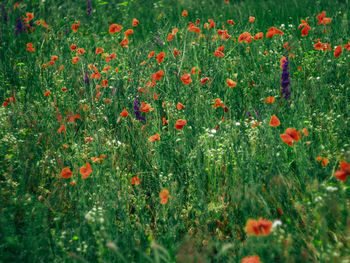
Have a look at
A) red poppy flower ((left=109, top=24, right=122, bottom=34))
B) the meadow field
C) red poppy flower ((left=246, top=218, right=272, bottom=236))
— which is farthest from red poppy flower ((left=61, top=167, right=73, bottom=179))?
red poppy flower ((left=109, top=24, right=122, bottom=34))

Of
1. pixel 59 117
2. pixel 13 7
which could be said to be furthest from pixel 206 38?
pixel 13 7

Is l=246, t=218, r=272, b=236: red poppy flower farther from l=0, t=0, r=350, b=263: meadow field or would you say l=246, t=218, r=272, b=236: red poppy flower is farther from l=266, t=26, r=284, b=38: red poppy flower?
l=266, t=26, r=284, b=38: red poppy flower

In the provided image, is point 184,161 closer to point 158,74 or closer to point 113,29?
point 158,74

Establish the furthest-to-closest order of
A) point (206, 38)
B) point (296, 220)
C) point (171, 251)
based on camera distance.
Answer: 1. point (206, 38)
2. point (296, 220)
3. point (171, 251)

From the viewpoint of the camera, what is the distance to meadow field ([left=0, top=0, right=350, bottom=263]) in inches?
59.1

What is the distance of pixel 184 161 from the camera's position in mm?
2090

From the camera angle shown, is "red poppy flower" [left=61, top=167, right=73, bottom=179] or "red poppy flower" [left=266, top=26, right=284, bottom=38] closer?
"red poppy flower" [left=61, top=167, right=73, bottom=179]

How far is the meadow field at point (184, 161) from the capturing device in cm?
150

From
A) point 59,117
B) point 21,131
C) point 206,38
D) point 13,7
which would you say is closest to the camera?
point 21,131

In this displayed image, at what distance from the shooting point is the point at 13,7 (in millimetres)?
4766

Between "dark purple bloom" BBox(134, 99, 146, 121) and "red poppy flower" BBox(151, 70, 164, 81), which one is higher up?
"red poppy flower" BBox(151, 70, 164, 81)

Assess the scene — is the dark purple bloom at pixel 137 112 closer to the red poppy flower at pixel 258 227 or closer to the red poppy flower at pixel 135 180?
the red poppy flower at pixel 135 180

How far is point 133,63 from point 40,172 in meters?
1.52

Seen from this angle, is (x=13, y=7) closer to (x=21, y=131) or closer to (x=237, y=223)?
(x=21, y=131)
